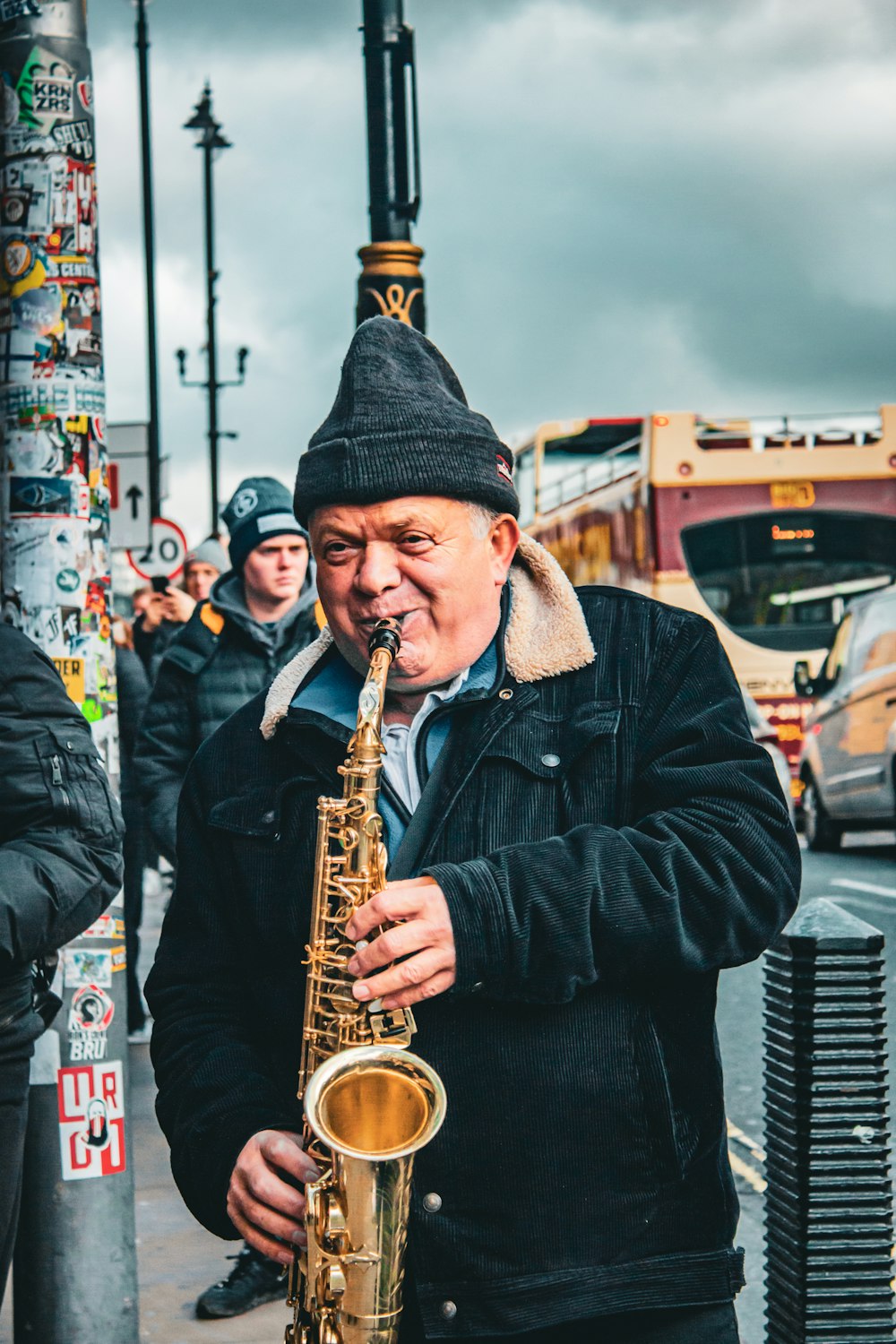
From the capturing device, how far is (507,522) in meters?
2.63

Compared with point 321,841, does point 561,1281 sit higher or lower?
lower

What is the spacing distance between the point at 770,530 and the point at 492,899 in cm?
1749

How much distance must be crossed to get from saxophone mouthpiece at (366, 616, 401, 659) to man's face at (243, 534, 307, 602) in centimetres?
373

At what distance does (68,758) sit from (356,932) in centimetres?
138

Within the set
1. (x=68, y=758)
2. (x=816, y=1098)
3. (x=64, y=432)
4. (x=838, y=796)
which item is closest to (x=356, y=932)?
(x=68, y=758)

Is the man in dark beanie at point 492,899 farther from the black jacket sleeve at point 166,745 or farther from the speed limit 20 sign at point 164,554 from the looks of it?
the speed limit 20 sign at point 164,554

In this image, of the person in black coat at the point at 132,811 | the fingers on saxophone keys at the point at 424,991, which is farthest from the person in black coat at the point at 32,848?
the person in black coat at the point at 132,811

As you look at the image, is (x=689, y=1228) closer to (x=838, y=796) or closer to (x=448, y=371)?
(x=448, y=371)

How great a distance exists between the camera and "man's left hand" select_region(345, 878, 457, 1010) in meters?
2.14

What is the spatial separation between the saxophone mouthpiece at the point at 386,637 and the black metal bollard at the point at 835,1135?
1726 millimetres

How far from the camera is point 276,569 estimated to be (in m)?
6.18

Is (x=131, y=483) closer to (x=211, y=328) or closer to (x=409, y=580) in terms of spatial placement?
(x=409, y=580)

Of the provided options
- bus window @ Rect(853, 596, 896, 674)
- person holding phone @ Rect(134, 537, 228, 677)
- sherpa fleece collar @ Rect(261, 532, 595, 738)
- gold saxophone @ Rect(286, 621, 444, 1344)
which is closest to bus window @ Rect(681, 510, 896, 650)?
bus window @ Rect(853, 596, 896, 674)

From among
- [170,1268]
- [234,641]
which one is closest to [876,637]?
[234,641]
